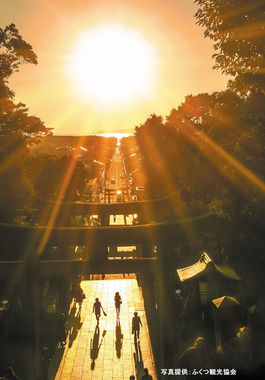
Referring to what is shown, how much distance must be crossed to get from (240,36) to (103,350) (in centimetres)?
1201

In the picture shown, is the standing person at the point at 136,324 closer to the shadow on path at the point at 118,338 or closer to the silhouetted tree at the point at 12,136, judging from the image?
the shadow on path at the point at 118,338

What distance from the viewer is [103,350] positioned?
1366 cm

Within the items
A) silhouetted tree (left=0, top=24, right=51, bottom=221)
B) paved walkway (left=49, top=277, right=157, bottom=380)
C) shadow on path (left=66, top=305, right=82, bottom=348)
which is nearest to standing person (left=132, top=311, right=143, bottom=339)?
paved walkway (left=49, top=277, right=157, bottom=380)

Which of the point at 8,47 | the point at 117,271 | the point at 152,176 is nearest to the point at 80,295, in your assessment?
the point at 117,271

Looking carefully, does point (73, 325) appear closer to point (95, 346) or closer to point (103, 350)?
point (95, 346)

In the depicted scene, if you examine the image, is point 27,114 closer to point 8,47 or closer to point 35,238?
point 8,47

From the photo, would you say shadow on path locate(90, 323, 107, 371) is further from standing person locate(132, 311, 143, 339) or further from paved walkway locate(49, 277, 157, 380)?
standing person locate(132, 311, 143, 339)

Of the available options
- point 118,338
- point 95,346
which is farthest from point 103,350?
point 118,338

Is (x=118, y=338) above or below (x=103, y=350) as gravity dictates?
above

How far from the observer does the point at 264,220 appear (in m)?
11.1

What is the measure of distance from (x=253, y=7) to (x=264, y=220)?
6.28m

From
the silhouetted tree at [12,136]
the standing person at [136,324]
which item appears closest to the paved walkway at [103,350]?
the standing person at [136,324]

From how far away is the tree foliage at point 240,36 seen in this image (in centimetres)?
1043

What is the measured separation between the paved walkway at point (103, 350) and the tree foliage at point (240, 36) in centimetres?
1020
